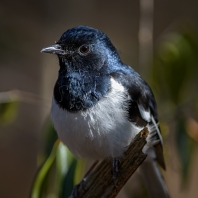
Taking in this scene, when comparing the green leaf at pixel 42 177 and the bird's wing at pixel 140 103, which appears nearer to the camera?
the green leaf at pixel 42 177

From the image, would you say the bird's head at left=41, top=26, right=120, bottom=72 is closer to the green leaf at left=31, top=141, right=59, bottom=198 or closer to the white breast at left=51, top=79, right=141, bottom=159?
the white breast at left=51, top=79, right=141, bottom=159

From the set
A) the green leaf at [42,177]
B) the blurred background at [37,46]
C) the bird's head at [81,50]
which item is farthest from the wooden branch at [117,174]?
the blurred background at [37,46]

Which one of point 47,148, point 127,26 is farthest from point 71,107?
point 127,26

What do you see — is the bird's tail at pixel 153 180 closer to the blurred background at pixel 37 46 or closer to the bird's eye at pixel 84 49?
the bird's eye at pixel 84 49

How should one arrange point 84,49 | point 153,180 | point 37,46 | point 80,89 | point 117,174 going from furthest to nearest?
point 37,46
point 153,180
point 84,49
point 80,89
point 117,174

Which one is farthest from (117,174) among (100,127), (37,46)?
(37,46)

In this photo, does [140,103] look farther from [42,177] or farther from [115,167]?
[42,177]
